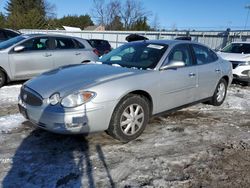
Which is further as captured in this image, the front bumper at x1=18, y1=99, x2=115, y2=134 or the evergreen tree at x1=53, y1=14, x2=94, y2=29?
the evergreen tree at x1=53, y1=14, x2=94, y2=29

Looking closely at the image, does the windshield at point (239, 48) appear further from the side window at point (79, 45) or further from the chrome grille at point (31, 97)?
the chrome grille at point (31, 97)

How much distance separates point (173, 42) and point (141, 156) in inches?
93.3

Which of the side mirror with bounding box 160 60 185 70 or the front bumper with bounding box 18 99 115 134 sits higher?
the side mirror with bounding box 160 60 185 70

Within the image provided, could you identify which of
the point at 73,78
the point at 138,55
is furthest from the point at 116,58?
the point at 73,78

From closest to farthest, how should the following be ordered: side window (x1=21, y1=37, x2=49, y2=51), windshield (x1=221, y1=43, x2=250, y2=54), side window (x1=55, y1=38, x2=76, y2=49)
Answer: side window (x1=21, y1=37, x2=49, y2=51), side window (x1=55, y1=38, x2=76, y2=49), windshield (x1=221, y1=43, x2=250, y2=54)

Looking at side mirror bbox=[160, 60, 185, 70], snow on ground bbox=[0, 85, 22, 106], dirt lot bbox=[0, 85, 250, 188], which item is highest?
side mirror bbox=[160, 60, 185, 70]

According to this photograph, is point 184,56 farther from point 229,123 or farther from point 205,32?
point 205,32

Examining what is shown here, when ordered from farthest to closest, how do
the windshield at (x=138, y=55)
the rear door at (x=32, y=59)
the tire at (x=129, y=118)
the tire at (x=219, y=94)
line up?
the rear door at (x=32, y=59) < the tire at (x=219, y=94) < the windshield at (x=138, y=55) < the tire at (x=129, y=118)

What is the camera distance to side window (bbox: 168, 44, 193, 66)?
Answer: 5.21 meters

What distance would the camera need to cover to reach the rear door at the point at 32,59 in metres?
8.11

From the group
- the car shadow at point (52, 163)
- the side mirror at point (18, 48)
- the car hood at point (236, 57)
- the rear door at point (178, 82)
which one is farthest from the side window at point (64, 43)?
the car hood at point (236, 57)

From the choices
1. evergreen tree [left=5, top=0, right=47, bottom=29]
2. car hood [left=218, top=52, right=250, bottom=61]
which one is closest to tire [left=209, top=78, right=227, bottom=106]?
car hood [left=218, top=52, right=250, bottom=61]

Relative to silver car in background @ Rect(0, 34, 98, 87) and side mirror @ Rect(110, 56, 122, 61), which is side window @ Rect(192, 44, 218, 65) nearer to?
side mirror @ Rect(110, 56, 122, 61)

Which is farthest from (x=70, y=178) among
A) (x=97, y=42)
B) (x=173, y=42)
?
(x=97, y=42)
